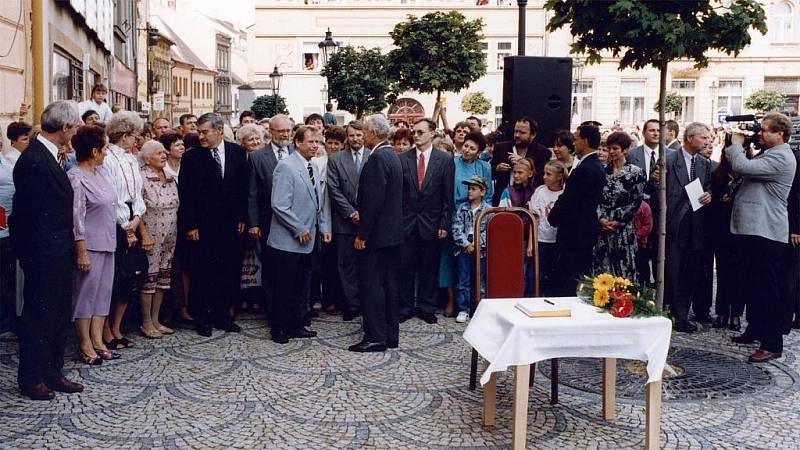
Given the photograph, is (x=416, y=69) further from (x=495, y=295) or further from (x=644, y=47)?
(x=495, y=295)

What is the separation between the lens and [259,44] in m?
50.0

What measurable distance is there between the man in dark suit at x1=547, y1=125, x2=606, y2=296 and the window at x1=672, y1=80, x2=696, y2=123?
4375 centimetres

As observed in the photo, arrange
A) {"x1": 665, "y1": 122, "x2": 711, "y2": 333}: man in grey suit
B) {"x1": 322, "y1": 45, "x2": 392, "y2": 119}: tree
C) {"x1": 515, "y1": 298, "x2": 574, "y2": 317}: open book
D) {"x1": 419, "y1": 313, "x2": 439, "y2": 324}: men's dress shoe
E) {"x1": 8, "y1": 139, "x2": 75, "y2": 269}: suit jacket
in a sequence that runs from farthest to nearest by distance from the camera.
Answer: {"x1": 322, "y1": 45, "x2": 392, "y2": 119}: tree, {"x1": 419, "y1": 313, "x2": 439, "y2": 324}: men's dress shoe, {"x1": 665, "y1": 122, "x2": 711, "y2": 333}: man in grey suit, {"x1": 8, "y1": 139, "x2": 75, "y2": 269}: suit jacket, {"x1": 515, "y1": 298, "x2": 574, "y2": 317}: open book

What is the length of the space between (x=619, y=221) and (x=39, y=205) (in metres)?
4.99

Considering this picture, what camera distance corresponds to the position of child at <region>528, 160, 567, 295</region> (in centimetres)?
776

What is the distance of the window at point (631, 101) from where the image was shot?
4791 cm

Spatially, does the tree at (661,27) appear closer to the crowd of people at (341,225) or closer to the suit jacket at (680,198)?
the crowd of people at (341,225)

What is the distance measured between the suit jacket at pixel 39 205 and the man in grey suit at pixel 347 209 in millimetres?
3110

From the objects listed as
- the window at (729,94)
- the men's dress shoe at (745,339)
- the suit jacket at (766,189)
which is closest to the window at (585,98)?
the window at (729,94)

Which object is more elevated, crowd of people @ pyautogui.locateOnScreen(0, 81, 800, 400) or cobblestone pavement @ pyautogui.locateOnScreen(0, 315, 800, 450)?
crowd of people @ pyautogui.locateOnScreen(0, 81, 800, 400)

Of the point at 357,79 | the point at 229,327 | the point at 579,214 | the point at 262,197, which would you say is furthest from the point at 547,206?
the point at 357,79

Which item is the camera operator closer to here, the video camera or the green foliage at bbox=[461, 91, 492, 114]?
the video camera

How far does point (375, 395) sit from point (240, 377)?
3.82 ft

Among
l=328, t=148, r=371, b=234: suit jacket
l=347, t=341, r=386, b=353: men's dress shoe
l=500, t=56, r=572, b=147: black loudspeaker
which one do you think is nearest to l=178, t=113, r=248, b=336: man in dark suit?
l=328, t=148, r=371, b=234: suit jacket
